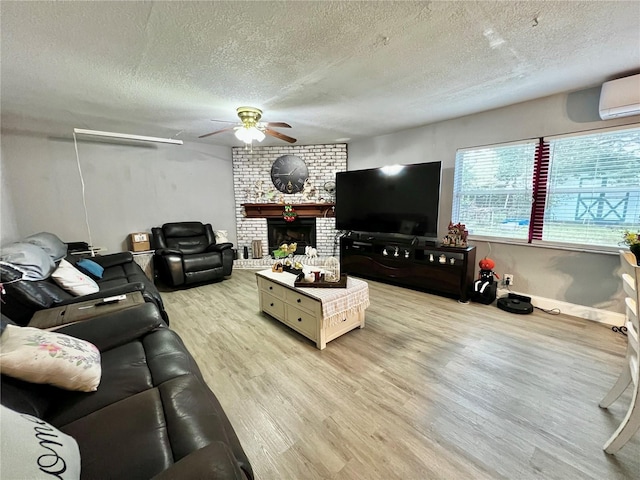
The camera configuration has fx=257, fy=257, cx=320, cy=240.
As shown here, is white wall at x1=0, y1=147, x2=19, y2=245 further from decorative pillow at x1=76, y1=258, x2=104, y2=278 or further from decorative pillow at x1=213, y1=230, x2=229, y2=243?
decorative pillow at x1=213, y1=230, x2=229, y2=243

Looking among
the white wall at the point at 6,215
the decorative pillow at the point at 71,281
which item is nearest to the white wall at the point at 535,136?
the decorative pillow at the point at 71,281

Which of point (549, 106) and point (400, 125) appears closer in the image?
point (549, 106)

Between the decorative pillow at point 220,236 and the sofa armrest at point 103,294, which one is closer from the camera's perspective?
the sofa armrest at point 103,294

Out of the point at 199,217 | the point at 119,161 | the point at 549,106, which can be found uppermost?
the point at 549,106

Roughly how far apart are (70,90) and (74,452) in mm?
3044

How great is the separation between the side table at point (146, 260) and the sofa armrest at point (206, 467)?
4.19 metres

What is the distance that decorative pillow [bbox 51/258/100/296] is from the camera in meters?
2.17

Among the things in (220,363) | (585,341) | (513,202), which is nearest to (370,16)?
(220,363)

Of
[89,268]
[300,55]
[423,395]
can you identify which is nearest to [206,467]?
[423,395]

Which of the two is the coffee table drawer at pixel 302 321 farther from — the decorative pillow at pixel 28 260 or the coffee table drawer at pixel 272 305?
the decorative pillow at pixel 28 260

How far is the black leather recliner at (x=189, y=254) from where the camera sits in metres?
3.76

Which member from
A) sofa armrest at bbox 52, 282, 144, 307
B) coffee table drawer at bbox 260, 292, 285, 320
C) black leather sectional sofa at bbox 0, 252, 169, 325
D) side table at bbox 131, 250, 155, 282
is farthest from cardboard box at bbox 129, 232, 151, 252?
coffee table drawer at bbox 260, 292, 285, 320

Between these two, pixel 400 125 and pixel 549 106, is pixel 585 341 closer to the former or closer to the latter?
pixel 549 106

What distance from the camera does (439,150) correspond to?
3.78m
